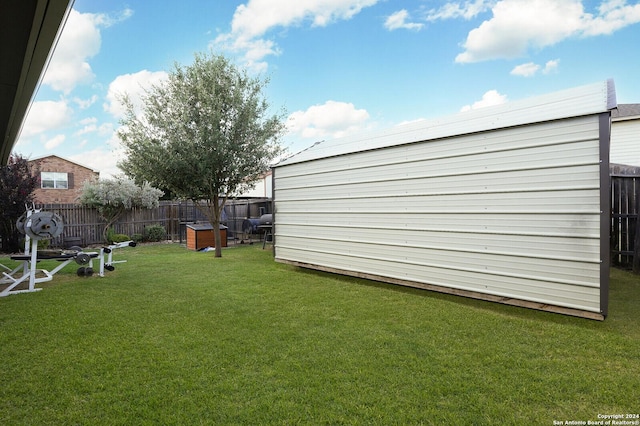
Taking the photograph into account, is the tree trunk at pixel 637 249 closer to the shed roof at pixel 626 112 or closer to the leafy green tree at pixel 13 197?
the shed roof at pixel 626 112

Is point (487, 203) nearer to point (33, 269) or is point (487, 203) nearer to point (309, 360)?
point (309, 360)

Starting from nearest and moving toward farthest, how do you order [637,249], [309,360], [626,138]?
1. [309,360]
2. [637,249]
3. [626,138]

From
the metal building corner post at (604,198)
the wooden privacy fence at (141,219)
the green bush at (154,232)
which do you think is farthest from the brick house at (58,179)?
the metal building corner post at (604,198)

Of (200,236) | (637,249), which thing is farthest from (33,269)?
(637,249)

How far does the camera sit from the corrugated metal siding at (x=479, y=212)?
12.3ft

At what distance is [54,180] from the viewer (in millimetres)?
21688

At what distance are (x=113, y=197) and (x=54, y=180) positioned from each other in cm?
1299

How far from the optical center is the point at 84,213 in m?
12.8

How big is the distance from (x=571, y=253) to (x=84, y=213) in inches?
582

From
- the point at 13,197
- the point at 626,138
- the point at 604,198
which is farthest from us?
the point at 626,138

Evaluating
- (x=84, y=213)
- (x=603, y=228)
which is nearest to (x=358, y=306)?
(x=603, y=228)

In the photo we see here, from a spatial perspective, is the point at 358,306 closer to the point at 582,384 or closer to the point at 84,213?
the point at 582,384

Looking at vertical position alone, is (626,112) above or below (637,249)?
above

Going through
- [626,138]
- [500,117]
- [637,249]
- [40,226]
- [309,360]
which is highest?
[626,138]
